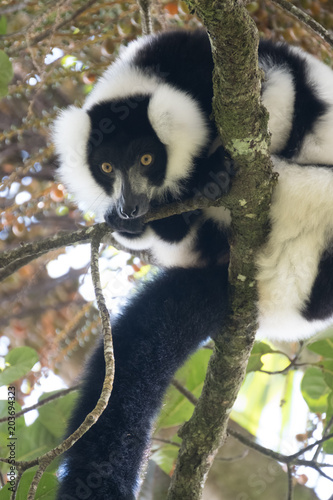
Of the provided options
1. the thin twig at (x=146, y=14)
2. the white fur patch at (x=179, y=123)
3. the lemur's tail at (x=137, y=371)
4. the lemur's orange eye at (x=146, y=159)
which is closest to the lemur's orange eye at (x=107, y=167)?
the lemur's orange eye at (x=146, y=159)

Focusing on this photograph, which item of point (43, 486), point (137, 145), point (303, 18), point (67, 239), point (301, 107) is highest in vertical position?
point (303, 18)

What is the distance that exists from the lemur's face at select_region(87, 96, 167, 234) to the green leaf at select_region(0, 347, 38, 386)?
698mm

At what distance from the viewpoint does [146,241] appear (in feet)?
8.23

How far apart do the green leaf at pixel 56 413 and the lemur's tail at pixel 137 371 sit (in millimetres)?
421

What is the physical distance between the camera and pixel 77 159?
8.84 ft

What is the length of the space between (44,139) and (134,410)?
8.14 feet

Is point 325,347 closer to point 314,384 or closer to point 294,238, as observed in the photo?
point 314,384

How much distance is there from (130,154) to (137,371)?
958 millimetres

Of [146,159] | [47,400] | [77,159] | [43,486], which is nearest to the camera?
[43,486]

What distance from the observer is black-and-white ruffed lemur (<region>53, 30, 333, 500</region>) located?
6.91 ft

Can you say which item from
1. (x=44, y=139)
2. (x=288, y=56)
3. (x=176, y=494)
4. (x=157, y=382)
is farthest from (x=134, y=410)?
(x=44, y=139)

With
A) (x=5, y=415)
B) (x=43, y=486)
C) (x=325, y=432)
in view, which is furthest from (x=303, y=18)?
(x=5, y=415)

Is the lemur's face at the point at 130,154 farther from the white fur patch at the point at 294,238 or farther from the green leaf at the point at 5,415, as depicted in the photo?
the green leaf at the point at 5,415

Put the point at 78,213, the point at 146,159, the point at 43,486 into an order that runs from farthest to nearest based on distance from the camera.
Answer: the point at 78,213 < the point at 146,159 < the point at 43,486
